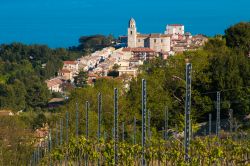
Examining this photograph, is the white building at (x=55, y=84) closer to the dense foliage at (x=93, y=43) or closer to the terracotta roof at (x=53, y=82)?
the terracotta roof at (x=53, y=82)

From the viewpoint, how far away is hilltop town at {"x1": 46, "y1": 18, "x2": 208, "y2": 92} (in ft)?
213

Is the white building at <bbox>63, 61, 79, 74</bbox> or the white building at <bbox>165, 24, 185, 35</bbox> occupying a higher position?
the white building at <bbox>165, 24, 185, 35</bbox>

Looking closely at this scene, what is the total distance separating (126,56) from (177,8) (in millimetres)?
97719

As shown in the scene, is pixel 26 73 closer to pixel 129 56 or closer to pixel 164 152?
pixel 129 56

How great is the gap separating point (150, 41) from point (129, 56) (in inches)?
222

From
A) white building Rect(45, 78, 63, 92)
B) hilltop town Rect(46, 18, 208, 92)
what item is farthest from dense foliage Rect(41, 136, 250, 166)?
white building Rect(45, 78, 63, 92)

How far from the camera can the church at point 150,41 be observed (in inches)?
3024

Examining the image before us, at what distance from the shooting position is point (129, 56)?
75.4 metres

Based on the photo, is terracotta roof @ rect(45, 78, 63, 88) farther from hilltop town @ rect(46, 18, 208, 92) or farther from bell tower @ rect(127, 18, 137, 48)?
bell tower @ rect(127, 18, 137, 48)

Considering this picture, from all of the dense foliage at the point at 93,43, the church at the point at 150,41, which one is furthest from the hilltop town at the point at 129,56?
the dense foliage at the point at 93,43

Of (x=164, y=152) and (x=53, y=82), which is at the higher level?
(x=53, y=82)

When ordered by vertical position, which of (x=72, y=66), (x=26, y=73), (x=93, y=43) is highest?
(x=93, y=43)

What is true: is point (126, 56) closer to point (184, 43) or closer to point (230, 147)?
point (184, 43)

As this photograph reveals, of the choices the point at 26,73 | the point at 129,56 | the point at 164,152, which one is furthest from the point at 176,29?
the point at 164,152
